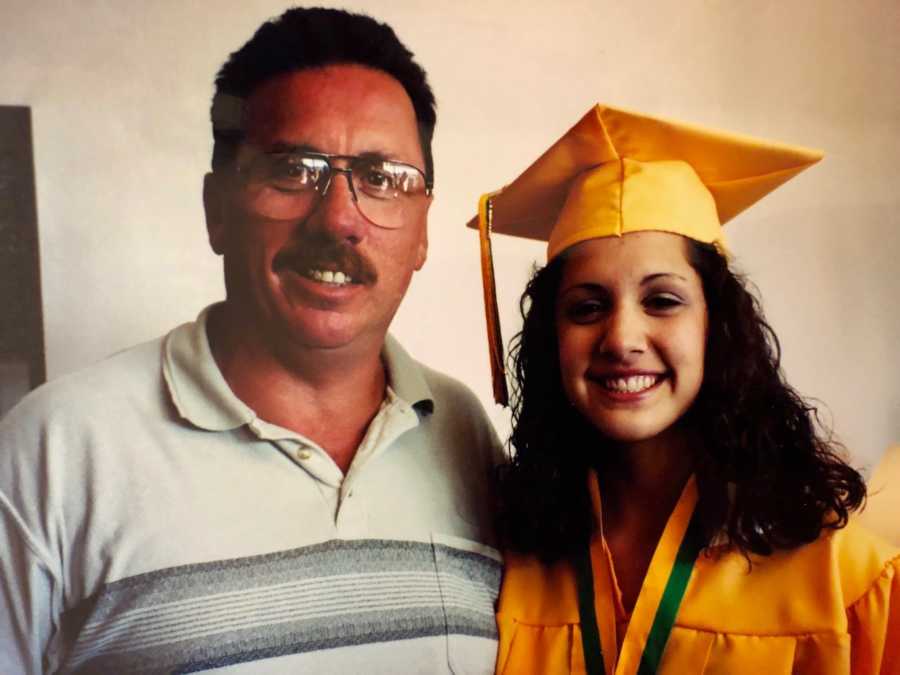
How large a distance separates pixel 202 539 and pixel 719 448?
688mm

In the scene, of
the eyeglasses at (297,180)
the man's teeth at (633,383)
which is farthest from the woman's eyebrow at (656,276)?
the eyeglasses at (297,180)

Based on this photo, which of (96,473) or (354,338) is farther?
(354,338)

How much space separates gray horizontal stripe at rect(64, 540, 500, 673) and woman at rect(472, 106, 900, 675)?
0.16 metres

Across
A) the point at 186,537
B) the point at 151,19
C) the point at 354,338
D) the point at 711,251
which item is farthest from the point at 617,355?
the point at 151,19

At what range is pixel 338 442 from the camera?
1.15 metres

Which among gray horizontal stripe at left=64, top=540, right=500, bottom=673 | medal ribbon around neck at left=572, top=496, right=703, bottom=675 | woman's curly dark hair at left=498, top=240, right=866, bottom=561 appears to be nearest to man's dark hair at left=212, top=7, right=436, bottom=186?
woman's curly dark hair at left=498, top=240, right=866, bottom=561

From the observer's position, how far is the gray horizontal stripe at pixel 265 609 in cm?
A: 100

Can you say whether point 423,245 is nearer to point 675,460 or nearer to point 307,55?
point 307,55

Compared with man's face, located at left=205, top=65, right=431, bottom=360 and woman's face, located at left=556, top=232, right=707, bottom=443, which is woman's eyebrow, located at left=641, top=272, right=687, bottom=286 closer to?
woman's face, located at left=556, top=232, right=707, bottom=443

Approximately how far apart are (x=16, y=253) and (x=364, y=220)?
0.42 metres

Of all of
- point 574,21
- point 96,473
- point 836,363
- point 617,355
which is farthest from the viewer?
point 836,363

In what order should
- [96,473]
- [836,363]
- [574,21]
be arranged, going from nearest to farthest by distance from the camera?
[96,473], [574,21], [836,363]

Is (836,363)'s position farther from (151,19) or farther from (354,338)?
(151,19)

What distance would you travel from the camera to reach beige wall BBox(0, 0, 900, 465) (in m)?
1.03
